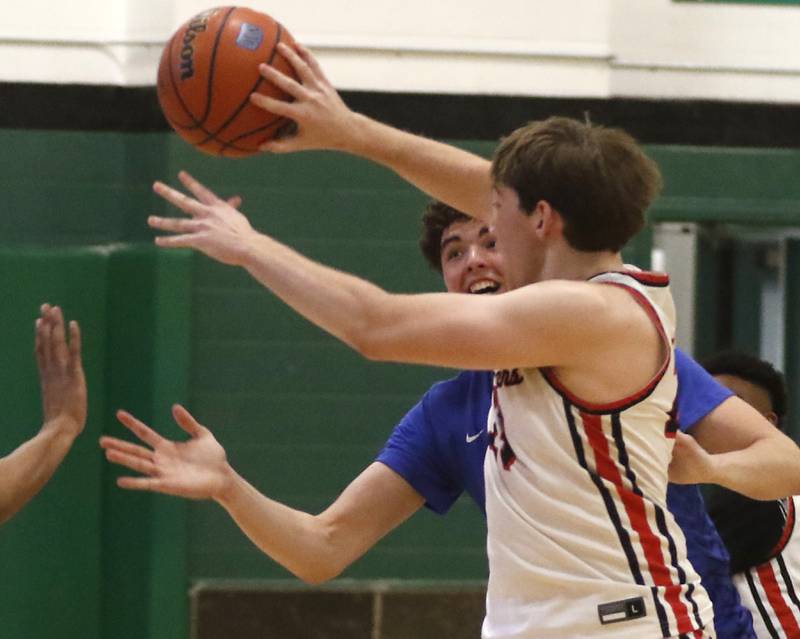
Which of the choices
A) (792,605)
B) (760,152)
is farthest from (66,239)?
(792,605)

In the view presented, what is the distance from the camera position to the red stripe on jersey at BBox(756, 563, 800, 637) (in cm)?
361

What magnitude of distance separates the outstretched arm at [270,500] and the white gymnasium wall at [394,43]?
7.68ft

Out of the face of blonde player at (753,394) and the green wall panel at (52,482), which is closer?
the face of blonde player at (753,394)

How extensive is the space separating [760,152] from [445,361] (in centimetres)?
333

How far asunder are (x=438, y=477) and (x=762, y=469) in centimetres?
75

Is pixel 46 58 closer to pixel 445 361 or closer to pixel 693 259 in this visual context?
pixel 693 259

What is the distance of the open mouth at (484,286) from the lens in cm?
333

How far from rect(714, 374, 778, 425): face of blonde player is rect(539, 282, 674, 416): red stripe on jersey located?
146 centimetres

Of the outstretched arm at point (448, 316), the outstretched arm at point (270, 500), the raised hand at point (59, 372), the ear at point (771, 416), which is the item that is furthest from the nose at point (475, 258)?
the raised hand at point (59, 372)

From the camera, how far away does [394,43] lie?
5.20 metres

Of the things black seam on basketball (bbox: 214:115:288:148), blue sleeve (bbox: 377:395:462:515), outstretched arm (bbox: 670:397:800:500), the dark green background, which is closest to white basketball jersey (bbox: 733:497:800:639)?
outstretched arm (bbox: 670:397:800:500)

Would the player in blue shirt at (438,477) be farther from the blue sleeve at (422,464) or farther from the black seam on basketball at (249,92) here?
the black seam on basketball at (249,92)

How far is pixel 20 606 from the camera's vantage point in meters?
5.11

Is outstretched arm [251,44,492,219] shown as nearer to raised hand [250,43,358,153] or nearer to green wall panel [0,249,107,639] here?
raised hand [250,43,358,153]
